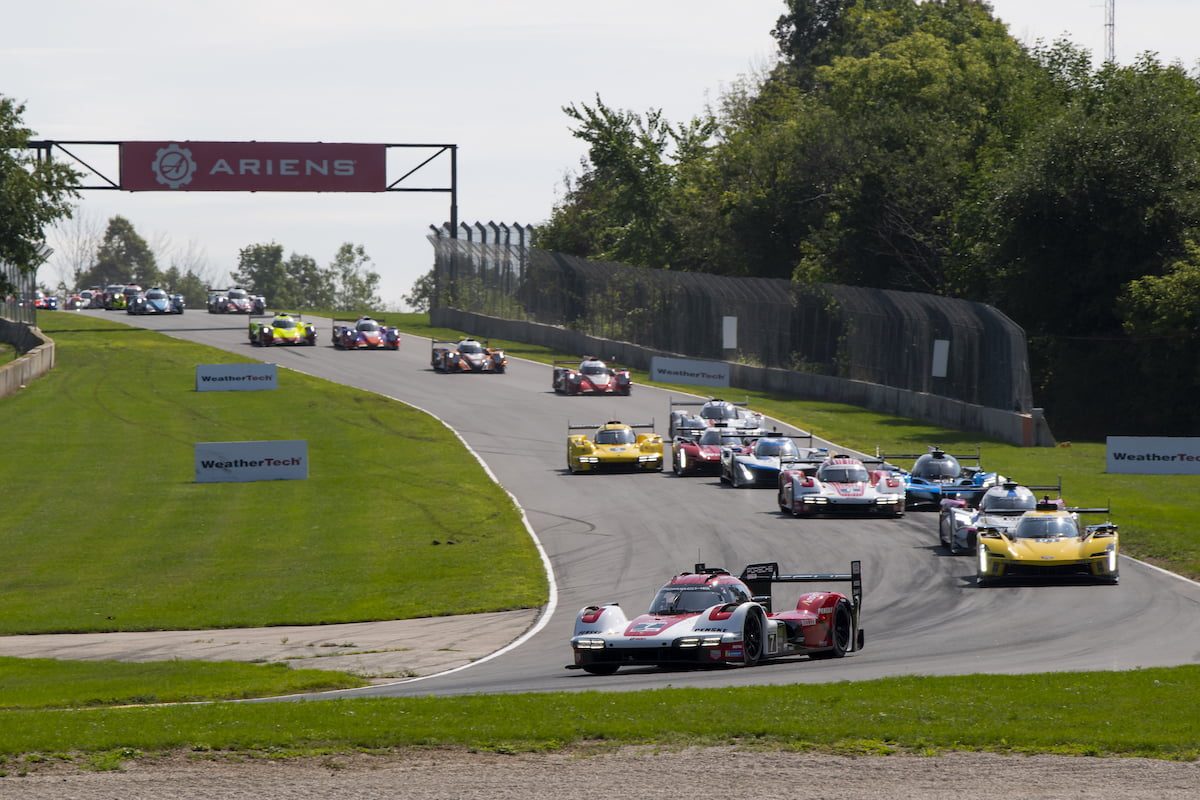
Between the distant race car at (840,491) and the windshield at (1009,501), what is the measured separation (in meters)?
4.79

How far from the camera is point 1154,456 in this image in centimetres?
3947

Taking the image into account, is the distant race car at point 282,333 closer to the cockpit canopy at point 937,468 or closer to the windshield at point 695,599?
the cockpit canopy at point 937,468

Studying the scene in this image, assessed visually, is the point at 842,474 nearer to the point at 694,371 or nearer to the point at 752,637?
the point at 752,637

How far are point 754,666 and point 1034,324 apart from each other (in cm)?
4362

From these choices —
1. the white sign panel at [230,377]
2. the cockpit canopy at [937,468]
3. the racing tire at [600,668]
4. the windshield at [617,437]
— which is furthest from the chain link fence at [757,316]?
the racing tire at [600,668]

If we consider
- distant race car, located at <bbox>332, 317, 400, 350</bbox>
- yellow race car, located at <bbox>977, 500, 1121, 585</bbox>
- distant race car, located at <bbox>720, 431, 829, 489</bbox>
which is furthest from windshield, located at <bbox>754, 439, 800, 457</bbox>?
distant race car, located at <bbox>332, 317, 400, 350</bbox>

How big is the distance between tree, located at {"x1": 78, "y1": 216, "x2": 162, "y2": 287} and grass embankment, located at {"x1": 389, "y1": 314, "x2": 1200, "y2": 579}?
453 ft

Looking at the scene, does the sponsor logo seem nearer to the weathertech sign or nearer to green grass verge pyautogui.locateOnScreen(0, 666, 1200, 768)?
the weathertech sign

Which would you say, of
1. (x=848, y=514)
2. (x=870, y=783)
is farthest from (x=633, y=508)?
(x=870, y=783)

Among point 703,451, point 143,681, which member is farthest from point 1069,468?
point 143,681

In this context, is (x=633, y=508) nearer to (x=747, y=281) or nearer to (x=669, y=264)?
(x=747, y=281)

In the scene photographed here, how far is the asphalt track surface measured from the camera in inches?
808

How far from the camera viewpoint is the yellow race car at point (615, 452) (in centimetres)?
4512

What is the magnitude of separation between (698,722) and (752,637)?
18.5ft
